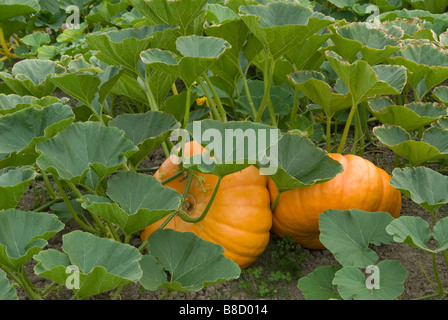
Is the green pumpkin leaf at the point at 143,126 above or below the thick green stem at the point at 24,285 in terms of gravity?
above

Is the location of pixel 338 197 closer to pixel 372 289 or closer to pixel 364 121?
pixel 372 289

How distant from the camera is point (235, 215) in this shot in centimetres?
171

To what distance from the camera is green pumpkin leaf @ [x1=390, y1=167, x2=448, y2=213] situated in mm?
1552

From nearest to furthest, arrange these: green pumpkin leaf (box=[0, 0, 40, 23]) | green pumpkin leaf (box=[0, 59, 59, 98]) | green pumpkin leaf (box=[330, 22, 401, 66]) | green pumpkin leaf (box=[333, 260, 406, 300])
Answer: green pumpkin leaf (box=[333, 260, 406, 300]), green pumpkin leaf (box=[330, 22, 401, 66]), green pumpkin leaf (box=[0, 59, 59, 98]), green pumpkin leaf (box=[0, 0, 40, 23])

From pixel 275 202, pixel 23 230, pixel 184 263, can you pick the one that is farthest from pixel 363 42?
pixel 23 230

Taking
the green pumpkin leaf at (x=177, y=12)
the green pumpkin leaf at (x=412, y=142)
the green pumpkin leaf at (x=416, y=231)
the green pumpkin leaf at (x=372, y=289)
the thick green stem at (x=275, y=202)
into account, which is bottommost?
A: the thick green stem at (x=275, y=202)

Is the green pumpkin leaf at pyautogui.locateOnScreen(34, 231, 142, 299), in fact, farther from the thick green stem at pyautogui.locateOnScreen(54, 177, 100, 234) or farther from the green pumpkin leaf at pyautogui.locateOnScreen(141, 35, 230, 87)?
the green pumpkin leaf at pyautogui.locateOnScreen(141, 35, 230, 87)

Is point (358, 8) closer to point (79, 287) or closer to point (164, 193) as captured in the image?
point (164, 193)

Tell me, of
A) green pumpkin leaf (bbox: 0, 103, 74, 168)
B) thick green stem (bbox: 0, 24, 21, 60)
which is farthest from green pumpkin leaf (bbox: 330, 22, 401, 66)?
thick green stem (bbox: 0, 24, 21, 60)

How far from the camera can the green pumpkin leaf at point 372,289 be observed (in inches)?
53.9

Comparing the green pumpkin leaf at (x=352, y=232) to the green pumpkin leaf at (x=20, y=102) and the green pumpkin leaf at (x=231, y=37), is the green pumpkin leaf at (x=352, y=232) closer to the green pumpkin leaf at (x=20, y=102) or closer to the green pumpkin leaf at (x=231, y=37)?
the green pumpkin leaf at (x=231, y=37)

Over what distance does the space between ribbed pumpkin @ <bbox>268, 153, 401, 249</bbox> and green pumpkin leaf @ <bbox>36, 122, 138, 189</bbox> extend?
517 millimetres

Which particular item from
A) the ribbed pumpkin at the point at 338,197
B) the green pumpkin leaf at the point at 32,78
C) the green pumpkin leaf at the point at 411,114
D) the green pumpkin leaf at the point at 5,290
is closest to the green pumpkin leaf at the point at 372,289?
the ribbed pumpkin at the point at 338,197

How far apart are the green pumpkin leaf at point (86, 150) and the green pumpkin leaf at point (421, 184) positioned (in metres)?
0.74
